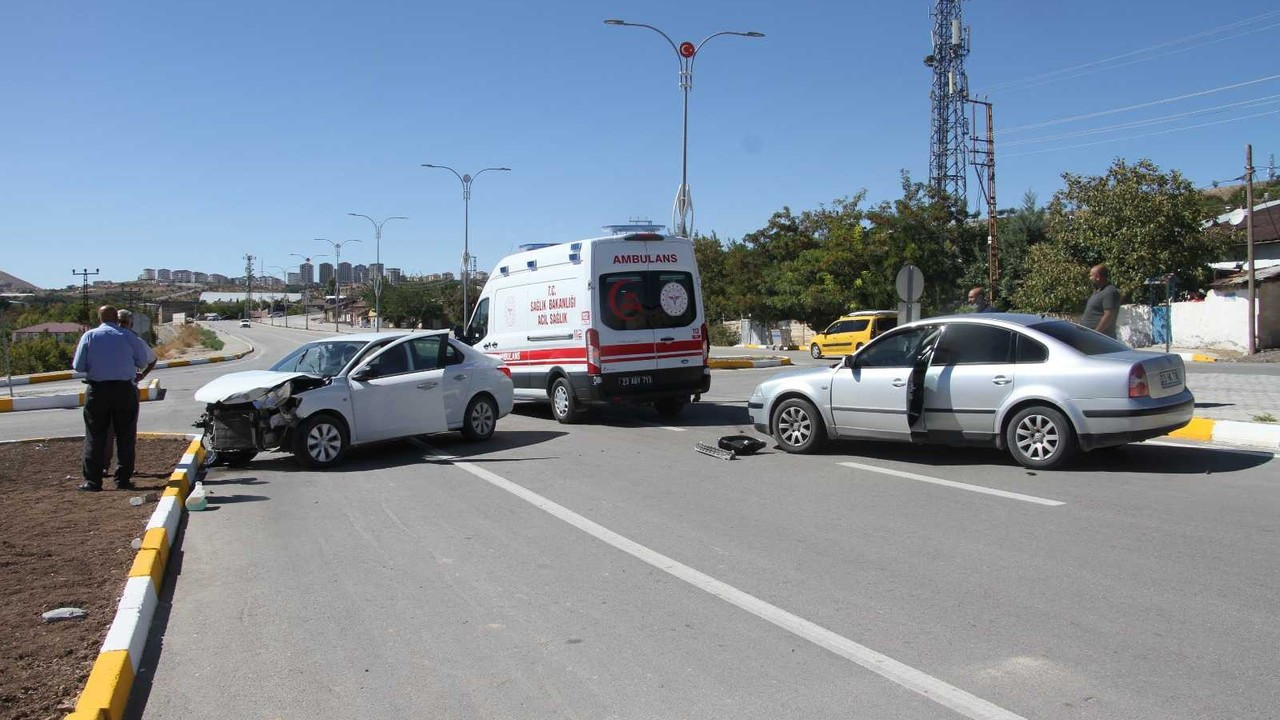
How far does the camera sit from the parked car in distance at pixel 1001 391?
858 centimetres

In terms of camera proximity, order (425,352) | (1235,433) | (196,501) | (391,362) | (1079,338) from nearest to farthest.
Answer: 1. (196,501)
2. (1079,338)
3. (1235,433)
4. (391,362)
5. (425,352)

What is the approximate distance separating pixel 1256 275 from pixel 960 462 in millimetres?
33289

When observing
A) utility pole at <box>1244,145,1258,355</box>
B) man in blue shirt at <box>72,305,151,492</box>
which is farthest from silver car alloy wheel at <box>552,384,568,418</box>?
utility pole at <box>1244,145,1258,355</box>

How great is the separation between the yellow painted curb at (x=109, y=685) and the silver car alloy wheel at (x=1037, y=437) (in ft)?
25.1

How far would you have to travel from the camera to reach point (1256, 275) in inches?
1407

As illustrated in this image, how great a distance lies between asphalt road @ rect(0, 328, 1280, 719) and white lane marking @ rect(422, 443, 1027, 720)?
2 cm

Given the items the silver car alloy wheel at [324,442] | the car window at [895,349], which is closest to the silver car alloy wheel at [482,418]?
the silver car alloy wheel at [324,442]

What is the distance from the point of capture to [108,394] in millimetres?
9203

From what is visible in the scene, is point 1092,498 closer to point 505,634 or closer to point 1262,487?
point 1262,487

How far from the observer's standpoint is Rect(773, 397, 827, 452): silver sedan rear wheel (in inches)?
413

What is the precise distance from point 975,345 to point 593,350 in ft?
18.3

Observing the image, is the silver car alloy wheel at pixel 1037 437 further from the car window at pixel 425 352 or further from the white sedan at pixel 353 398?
the car window at pixel 425 352

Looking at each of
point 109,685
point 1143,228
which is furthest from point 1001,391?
point 1143,228

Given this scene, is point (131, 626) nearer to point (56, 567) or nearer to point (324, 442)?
point (56, 567)
